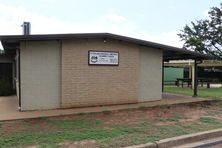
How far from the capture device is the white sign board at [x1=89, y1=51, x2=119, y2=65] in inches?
506

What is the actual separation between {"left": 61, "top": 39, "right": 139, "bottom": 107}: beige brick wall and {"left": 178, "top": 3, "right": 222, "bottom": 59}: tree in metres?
27.5

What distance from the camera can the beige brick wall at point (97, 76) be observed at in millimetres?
12375

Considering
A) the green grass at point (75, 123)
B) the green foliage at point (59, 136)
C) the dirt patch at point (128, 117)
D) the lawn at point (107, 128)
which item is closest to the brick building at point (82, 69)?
the dirt patch at point (128, 117)

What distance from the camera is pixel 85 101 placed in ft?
41.8

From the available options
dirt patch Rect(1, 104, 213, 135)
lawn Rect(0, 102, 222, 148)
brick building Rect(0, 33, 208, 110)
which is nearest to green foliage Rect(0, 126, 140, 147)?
lawn Rect(0, 102, 222, 148)

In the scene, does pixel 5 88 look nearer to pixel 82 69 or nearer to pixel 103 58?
pixel 82 69

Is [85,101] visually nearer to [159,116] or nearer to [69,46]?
[69,46]

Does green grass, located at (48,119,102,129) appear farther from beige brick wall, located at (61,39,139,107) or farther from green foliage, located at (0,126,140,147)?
beige brick wall, located at (61,39,139,107)

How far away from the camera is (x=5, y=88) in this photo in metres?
17.6

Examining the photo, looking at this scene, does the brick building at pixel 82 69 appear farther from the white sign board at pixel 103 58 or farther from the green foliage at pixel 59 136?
the green foliage at pixel 59 136

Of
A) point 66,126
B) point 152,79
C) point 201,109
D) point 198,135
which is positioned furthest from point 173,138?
point 152,79

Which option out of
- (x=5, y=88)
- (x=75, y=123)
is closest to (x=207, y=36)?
(x=5, y=88)

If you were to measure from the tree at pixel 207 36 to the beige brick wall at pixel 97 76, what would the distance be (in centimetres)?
2753

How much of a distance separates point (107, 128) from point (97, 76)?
15.0ft
